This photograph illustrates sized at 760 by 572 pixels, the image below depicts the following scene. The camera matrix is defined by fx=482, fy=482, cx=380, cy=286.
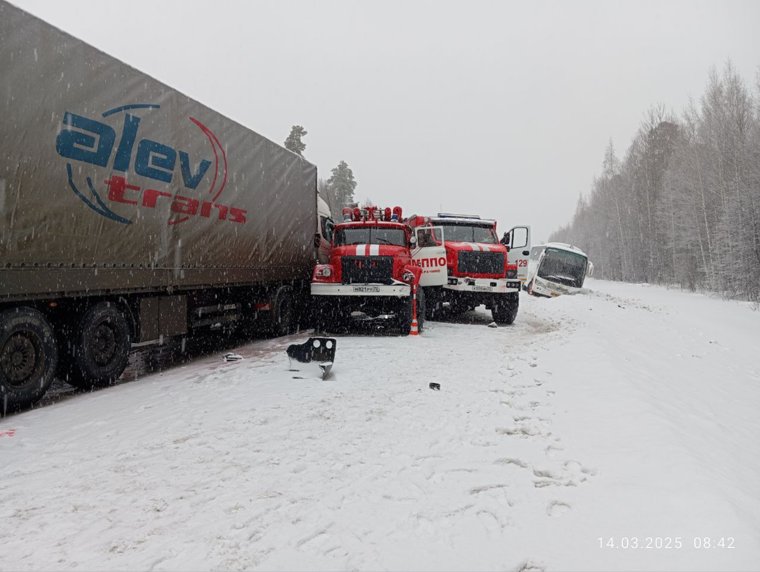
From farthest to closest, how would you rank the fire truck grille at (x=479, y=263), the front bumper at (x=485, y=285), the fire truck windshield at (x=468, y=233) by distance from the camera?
1. the fire truck windshield at (x=468, y=233)
2. the fire truck grille at (x=479, y=263)
3. the front bumper at (x=485, y=285)

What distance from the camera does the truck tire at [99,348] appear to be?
5.95 m

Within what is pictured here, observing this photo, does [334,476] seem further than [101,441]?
No

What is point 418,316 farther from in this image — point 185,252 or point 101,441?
point 101,441

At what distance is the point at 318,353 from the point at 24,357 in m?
3.36

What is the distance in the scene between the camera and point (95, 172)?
584cm

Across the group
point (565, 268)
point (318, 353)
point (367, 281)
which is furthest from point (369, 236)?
point (565, 268)

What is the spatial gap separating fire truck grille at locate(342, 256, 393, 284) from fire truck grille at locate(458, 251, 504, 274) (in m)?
3.33

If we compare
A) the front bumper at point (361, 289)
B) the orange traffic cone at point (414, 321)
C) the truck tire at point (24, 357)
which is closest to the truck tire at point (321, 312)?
the front bumper at point (361, 289)

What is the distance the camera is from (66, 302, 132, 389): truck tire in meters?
5.95

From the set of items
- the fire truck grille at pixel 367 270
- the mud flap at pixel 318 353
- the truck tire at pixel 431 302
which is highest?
the fire truck grille at pixel 367 270

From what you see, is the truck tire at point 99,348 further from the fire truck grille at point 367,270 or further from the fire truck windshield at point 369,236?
the fire truck windshield at point 369,236

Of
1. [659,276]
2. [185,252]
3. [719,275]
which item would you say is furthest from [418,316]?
[659,276]

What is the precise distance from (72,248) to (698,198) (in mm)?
37669

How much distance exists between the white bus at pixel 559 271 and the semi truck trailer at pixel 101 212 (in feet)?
61.8
